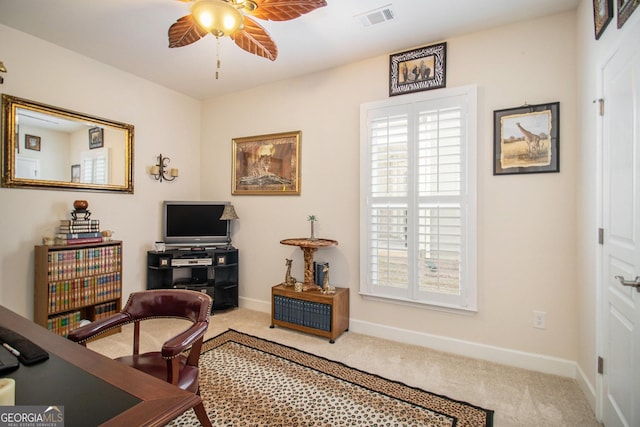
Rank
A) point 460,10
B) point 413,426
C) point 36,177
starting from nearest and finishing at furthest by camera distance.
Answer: point 413,426 < point 460,10 < point 36,177

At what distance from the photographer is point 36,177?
2.84m

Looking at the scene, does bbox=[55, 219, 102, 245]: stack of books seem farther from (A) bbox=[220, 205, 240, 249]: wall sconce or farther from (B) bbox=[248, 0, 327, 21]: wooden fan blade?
(B) bbox=[248, 0, 327, 21]: wooden fan blade

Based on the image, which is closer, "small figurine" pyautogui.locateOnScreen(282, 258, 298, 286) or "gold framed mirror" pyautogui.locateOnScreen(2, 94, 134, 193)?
"gold framed mirror" pyautogui.locateOnScreen(2, 94, 134, 193)

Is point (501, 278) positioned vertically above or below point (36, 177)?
below

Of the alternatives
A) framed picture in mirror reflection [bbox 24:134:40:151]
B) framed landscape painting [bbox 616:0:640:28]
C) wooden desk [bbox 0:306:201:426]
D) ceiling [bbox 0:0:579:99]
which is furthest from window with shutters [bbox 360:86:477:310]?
framed picture in mirror reflection [bbox 24:134:40:151]

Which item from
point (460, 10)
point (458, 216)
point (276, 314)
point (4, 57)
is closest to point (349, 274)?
point (276, 314)

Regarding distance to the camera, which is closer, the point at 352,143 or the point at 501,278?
the point at 501,278

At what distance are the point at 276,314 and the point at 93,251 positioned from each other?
6.37 feet

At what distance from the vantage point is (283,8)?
76.2 inches

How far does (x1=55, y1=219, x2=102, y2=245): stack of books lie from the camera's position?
291 centimetres

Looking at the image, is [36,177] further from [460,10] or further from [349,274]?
[460,10]

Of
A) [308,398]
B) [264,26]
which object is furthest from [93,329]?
[264,26]

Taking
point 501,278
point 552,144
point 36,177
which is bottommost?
point 501,278

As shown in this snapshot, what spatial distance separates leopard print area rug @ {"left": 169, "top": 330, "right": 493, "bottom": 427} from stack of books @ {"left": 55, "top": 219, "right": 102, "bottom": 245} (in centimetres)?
165
